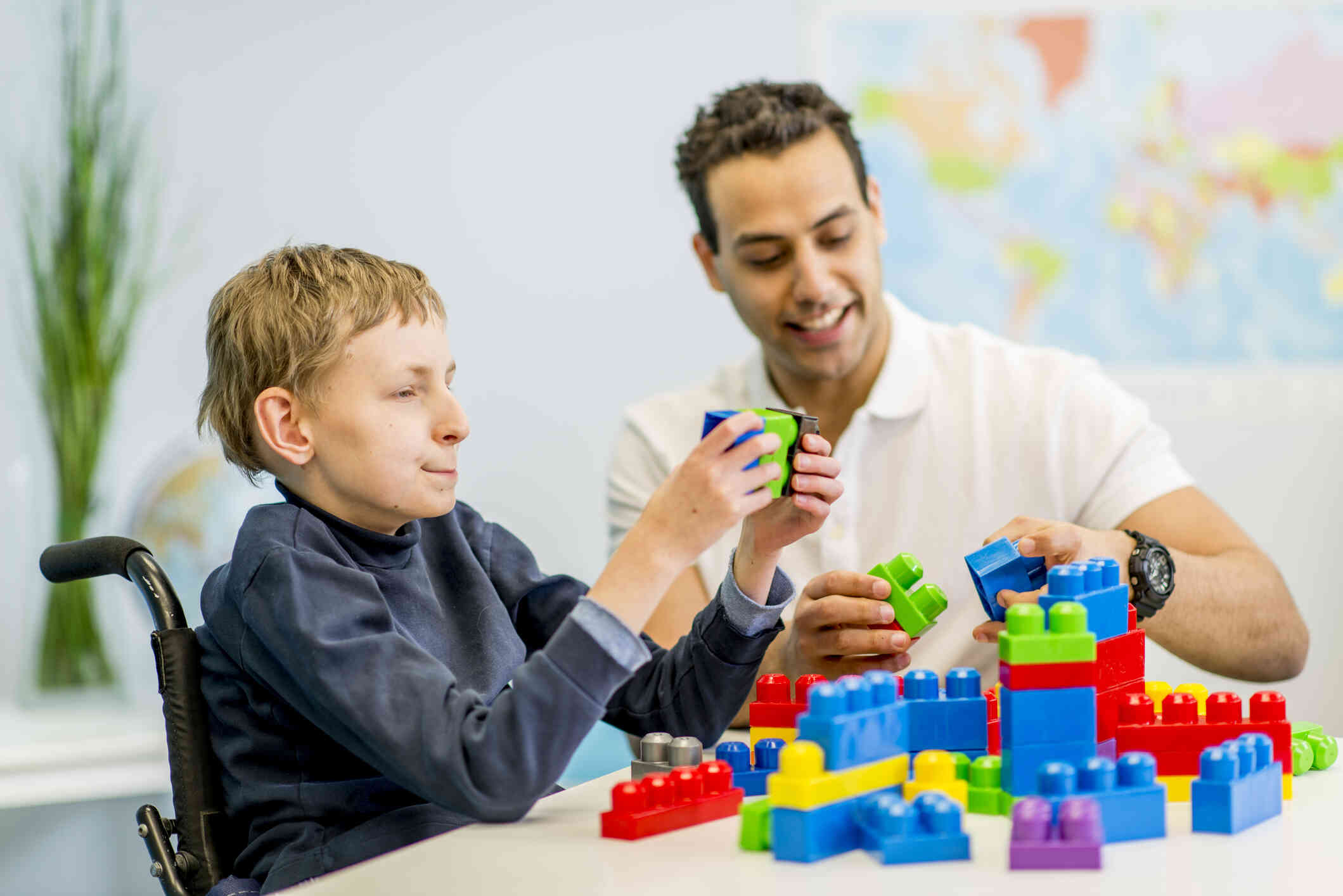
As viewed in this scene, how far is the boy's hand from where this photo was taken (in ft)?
3.01

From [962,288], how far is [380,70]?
120 cm

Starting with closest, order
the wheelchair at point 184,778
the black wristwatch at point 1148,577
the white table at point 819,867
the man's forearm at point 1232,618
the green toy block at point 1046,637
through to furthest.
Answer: the white table at point 819,867
the green toy block at point 1046,637
the wheelchair at point 184,778
the black wristwatch at point 1148,577
the man's forearm at point 1232,618

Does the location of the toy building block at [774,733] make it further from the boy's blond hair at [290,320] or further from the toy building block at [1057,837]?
the boy's blond hair at [290,320]

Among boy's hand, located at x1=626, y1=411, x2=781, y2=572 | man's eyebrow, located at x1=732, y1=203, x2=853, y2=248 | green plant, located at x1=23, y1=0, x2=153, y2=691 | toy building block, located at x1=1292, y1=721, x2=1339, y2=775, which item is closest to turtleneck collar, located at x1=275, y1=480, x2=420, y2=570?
boy's hand, located at x1=626, y1=411, x2=781, y2=572

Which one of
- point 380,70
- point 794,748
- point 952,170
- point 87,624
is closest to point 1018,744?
point 794,748

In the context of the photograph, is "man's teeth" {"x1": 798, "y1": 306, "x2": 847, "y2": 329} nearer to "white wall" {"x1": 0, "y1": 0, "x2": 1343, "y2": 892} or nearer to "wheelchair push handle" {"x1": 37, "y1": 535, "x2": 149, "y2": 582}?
"white wall" {"x1": 0, "y1": 0, "x2": 1343, "y2": 892}

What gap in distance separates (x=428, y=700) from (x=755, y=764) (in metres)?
0.24

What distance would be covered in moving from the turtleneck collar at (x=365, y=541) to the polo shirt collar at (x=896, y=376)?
80 cm

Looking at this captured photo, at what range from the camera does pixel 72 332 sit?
212cm

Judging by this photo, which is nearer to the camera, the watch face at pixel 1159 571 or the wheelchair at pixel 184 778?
the wheelchair at pixel 184 778

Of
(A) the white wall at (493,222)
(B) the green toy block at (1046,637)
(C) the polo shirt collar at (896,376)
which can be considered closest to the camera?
(B) the green toy block at (1046,637)

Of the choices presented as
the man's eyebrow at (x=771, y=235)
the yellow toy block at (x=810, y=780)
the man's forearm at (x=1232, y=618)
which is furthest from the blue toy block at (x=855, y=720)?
the man's eyebrow at (x=771, y=235)

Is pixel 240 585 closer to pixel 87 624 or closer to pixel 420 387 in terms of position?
pixel 420 387

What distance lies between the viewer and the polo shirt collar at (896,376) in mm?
1826
